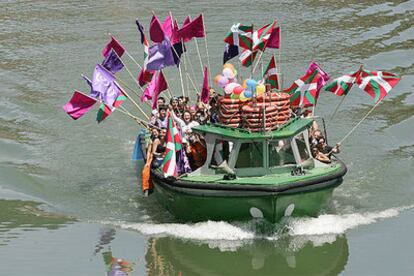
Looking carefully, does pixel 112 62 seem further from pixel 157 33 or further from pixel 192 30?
pixel 192 30

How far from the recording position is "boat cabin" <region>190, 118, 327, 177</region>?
20.1 metres

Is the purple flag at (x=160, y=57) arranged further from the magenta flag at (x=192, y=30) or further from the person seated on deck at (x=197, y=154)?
the person seated on deck at (x=197, y=154)

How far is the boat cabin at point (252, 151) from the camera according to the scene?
20.1 m

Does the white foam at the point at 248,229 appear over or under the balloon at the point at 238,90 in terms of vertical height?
under

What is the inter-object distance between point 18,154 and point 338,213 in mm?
9562

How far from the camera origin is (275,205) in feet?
64.4

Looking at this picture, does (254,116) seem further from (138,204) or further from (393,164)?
(393,164)

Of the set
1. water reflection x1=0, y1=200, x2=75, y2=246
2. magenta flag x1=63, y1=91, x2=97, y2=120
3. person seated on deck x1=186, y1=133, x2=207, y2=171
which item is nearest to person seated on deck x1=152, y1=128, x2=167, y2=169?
person seated on deck x1=186, y1=133, x2=207, y2=171

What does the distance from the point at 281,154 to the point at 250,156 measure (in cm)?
70

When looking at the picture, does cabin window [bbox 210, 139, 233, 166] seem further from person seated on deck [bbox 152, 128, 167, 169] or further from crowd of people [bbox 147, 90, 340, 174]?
person seated on deck [bbox 152, 128, 167, 169]

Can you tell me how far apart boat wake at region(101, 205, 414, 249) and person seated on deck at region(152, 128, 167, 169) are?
5.08ft

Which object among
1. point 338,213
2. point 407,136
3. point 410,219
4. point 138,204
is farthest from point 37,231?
point 407,136

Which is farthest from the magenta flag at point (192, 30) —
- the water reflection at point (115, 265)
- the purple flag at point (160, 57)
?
the water reflection at point (115, 265)

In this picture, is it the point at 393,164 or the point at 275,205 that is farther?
the point at 393,164
